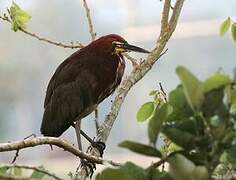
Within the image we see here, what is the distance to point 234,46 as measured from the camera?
1.96 meters

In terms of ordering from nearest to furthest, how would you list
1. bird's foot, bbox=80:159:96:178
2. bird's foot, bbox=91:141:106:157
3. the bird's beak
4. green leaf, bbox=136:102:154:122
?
1. green leaf, bbox=136:102:154:122
2. bird's foot, bbox=80:159:96:178
3. bird's foot, bbox=91:141:106:157
4. the bird's beak

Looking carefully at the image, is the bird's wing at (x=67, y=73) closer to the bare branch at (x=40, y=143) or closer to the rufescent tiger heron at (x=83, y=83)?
the rufescent tiger heron at (x=83, y=83)

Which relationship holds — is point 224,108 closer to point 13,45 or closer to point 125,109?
point 125,109

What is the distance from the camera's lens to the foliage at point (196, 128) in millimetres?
306

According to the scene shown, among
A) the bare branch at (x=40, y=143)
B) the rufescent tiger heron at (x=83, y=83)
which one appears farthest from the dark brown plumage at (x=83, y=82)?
the bare branch at (x=40, y=143)

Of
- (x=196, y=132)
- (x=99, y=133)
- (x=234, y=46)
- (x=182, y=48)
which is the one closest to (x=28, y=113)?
(x=182, y=48)

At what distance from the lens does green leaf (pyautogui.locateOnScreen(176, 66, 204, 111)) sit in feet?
1.01

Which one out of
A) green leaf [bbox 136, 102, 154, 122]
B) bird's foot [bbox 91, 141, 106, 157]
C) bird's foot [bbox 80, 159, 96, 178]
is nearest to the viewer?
green leaf [bbox 136, 102, 154, 122]

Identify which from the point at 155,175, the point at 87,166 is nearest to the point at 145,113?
the point at 87,166

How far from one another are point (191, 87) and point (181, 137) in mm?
26

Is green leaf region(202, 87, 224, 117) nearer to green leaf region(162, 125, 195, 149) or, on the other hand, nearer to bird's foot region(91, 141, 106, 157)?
green leaf region(162, 125, 195, 149)

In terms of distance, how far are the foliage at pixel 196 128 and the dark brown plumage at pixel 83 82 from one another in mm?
709

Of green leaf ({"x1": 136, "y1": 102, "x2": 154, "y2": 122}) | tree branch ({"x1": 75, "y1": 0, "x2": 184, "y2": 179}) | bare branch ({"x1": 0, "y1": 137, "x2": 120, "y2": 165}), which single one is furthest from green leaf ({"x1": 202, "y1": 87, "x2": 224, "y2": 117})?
tree branch ({"x1": 75, "y1": 0, "x2": 184, "y2": 179})

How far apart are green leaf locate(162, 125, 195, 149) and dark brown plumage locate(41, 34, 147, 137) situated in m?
0.71
